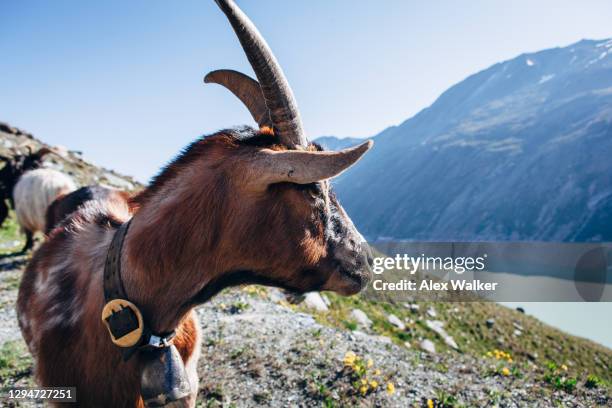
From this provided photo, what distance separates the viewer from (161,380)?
9.21 ft

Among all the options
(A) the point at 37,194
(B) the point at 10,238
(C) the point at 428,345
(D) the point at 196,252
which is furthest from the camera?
(B) the point at 10,238

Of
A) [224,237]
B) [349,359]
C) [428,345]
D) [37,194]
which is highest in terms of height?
[224,237]

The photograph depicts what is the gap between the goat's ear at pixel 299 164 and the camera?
97.4 inches

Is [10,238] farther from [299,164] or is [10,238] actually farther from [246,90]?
[299,164]

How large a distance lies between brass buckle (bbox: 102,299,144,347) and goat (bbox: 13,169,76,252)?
12568 millimetres

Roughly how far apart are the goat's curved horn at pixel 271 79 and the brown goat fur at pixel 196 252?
0.49 feet

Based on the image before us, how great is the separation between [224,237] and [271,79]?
1122 millimetres

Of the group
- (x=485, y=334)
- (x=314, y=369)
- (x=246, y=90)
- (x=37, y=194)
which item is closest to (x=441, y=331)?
(x=485, y=334)

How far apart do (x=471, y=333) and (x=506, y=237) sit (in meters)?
155

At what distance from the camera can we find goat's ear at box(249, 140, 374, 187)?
2.47 metres

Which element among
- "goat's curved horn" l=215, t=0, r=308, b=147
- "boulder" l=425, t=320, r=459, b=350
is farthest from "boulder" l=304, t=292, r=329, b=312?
"goat's curved horn" l=215, t=0, r=308, b=147

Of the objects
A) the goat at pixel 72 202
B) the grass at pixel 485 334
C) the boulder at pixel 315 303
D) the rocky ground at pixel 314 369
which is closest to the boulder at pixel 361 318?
the grass at pixel 485 334

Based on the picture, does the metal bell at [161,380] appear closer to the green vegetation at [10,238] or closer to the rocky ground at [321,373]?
the rocky ground at [321,373]

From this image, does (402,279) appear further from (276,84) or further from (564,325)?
(276,84)
